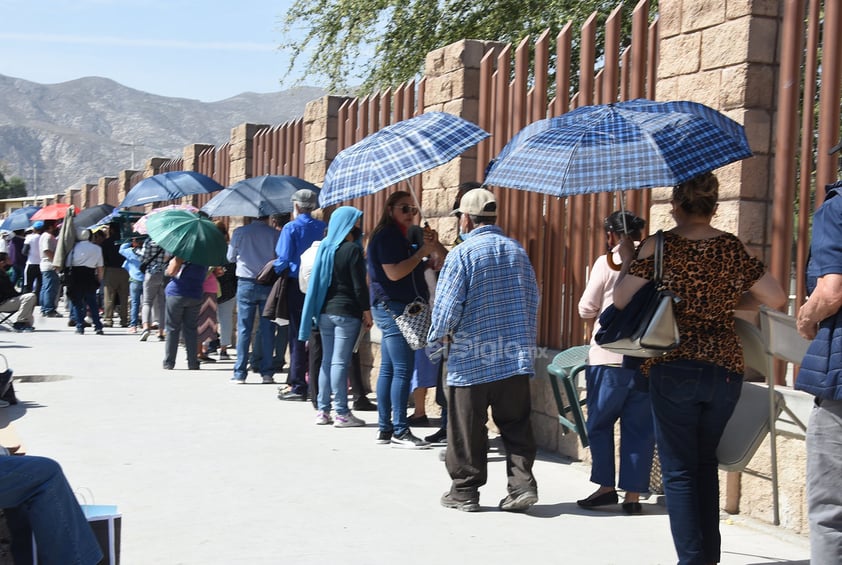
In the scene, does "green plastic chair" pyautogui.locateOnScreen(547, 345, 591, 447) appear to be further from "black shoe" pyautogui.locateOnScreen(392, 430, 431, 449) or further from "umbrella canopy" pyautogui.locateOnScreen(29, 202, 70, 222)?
"umbrella canopy" pyautogui.locateOnScreen(29, 202, 70, 222)

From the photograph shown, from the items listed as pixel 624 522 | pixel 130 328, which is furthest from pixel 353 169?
pixel 130 328

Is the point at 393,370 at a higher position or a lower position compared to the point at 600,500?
higher

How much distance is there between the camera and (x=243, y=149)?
1656cm

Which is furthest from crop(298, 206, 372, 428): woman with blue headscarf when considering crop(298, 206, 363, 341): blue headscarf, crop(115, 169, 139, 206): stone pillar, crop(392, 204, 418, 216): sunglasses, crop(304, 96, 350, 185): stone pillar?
crop(115, 169, 139, 206): stone pillar

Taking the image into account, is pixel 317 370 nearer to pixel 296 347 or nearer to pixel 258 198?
pixel 296 347

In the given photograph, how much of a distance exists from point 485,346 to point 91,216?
16030mm

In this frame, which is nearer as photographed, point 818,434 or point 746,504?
point 818,434

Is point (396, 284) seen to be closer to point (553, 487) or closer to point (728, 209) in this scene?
point (553, 487)

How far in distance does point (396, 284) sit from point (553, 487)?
2027 millimetres

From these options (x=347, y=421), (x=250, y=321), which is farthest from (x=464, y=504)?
(x=250, y=321)

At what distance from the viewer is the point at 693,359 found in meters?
4.92

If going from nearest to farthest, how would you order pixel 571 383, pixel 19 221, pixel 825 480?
pixel 825 480, pixel 571 383, pixel 19 221

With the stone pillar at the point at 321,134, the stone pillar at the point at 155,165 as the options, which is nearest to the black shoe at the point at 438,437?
the stone pillar at the point at 321,134

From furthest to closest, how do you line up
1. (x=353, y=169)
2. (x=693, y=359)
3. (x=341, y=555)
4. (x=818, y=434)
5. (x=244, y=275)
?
(x=244, y=275), (x=353, y=169), (x=341, y=555), (x=693, y=359), (x=818, y=434)
